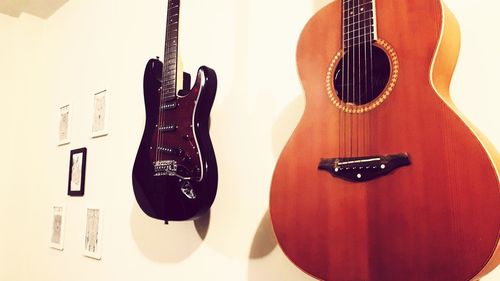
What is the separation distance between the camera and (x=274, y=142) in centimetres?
109

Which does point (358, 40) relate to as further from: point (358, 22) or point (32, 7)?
point (32, 7)

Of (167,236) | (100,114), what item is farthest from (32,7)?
(167,236)

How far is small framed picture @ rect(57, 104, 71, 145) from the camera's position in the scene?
83.8 inches

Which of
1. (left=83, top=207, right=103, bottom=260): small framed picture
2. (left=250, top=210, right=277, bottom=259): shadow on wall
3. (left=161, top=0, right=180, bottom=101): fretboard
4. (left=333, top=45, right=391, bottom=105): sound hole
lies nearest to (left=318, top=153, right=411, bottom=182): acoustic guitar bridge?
(left=333, top=45, right=391, bottom=105): sound hole

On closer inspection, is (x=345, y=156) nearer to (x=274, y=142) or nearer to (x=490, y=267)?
(x=490, y=267)

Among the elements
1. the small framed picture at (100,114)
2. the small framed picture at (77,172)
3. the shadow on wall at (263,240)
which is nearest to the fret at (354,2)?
the shadow on wall at (263,240)

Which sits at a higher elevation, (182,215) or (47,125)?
(47,125)

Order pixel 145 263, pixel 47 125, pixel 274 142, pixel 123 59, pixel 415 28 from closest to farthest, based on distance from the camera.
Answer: pixel 415 28 → pixel 274 142 → pixel 145 263 → pixel 123 59 → pixel 47 125

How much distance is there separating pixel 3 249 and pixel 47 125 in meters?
0.83

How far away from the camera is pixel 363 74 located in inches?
28.5

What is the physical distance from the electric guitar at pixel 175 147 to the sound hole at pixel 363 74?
18.6 inches

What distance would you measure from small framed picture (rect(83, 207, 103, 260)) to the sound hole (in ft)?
4.55

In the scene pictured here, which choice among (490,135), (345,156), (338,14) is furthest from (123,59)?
Answer: (490,135)

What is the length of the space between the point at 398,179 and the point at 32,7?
8.65 ft
